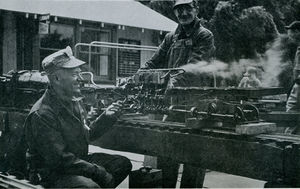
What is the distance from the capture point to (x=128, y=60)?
45.8ft

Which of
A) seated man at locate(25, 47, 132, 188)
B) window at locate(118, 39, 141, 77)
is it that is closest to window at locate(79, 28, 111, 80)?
window at locate(118, 39, 141, 77)

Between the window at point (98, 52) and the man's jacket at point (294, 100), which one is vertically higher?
the window at point (98, 52)

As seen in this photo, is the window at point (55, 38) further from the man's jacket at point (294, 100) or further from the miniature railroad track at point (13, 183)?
the miniature railroad track at point (13, 183)

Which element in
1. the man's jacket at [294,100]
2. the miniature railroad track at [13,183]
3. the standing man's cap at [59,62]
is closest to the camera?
the standing man's cap at [59,62]

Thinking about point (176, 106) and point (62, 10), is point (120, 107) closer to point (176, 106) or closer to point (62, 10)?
point (176, 106)

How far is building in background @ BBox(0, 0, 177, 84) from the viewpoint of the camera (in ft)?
35.7

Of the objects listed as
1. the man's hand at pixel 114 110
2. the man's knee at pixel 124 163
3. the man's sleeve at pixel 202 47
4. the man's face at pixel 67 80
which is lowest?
the man's knee at pixel 124 163

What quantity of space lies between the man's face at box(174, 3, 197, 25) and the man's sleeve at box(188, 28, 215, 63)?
0.17 m

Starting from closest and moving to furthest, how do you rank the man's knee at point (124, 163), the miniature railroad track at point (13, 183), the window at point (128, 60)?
the miniature railroad track at point (13, 183) < the man's knee at point (124, 163) < the window at point (128, 60)

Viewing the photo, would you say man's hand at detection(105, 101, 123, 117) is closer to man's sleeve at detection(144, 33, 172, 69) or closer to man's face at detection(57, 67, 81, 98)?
man's face at detection(57, 67, 81, 98)

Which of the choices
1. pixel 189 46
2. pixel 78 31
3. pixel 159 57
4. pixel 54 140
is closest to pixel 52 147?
pixel 54 140

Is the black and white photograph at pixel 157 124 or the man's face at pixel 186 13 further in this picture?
the man's face at pixel 186 13

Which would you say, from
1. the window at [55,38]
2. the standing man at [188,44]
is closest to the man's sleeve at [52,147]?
the standing man at [188,44]

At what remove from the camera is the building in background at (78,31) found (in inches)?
428
